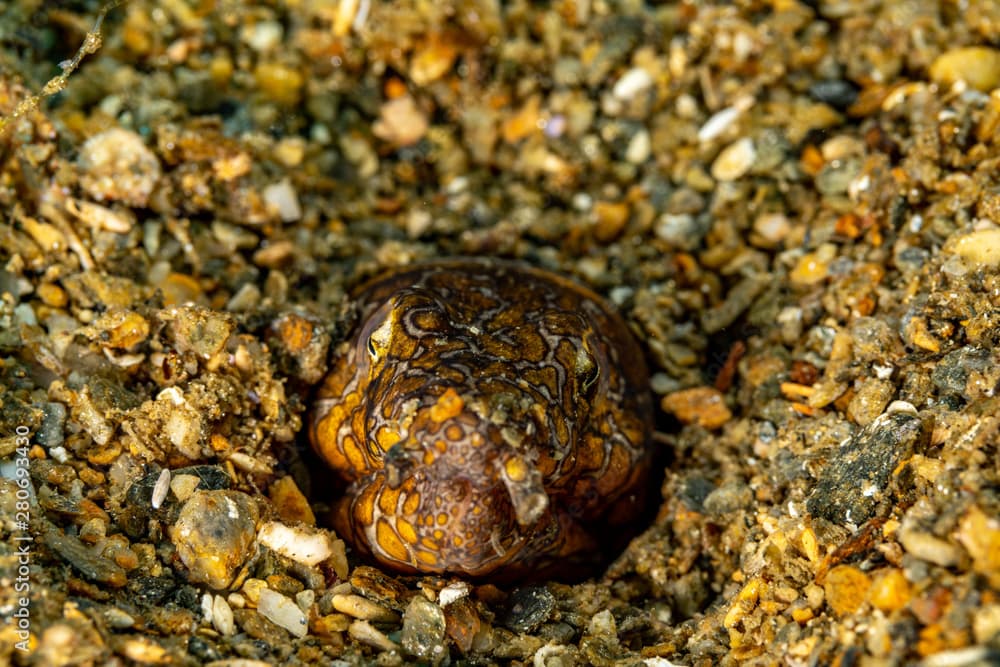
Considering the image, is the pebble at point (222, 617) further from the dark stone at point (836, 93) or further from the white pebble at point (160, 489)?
the dark stone at point (836, 93)

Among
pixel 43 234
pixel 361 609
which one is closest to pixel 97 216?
pixel 43 234

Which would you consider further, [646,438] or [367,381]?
[646,438]

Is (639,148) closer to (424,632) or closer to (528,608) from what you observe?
(528,608)

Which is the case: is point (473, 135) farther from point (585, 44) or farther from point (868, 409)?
point (868, 409)

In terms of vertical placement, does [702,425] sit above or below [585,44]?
below

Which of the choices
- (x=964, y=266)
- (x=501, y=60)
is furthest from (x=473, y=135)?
(x=964, y=266)

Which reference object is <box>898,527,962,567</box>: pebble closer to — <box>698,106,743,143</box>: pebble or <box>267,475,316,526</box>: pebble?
<box>267,475,316,526</box>: pebble

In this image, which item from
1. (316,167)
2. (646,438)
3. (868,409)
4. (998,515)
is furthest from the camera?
(316,167)
